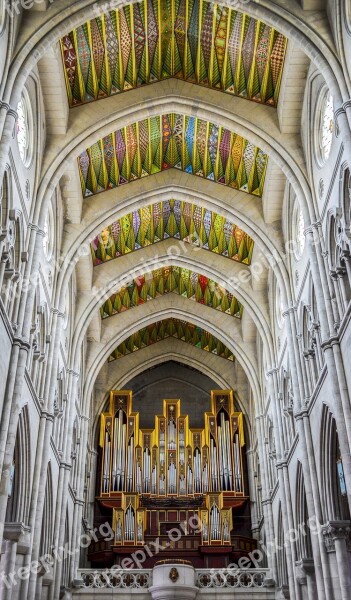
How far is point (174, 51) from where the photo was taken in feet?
69.9

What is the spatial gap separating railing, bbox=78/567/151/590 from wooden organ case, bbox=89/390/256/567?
2720 mm

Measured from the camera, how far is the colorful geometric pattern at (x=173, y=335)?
1316 inches

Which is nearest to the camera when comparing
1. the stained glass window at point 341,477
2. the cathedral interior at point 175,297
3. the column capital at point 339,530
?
the column capital at point 339,530

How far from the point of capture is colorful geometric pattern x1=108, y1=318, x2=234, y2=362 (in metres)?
33.4

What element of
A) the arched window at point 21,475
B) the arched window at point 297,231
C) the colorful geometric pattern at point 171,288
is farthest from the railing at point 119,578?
the arched window at point 297,231

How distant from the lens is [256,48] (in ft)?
64.2

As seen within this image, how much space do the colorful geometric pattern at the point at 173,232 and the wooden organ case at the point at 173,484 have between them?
7.90 metres

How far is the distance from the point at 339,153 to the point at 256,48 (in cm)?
531

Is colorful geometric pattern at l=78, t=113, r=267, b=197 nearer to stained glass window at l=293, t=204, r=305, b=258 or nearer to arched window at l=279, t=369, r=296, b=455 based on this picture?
stained glass window at l=293, t=204, r=305, b=258

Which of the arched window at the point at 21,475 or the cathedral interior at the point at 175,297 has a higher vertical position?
the cathedral interior at the point at 175,297

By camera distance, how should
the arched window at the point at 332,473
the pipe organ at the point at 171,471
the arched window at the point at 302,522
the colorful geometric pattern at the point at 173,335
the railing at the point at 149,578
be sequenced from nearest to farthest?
the arched window at the point at 332,473, the arched window at the point at 302,522, the railing at the point at 149,578, the pipe organ at the point at 171,471, the colorful geometric pattern at the point at 173,335

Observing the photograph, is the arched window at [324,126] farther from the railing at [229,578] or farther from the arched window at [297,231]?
the railing at [229,578]

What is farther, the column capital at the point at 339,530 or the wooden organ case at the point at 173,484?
the wooden organ case at the point at 173,484

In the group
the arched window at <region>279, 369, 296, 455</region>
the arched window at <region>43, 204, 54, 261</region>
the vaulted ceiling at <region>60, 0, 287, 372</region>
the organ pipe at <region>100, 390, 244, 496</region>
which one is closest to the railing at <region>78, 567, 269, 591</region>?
the arched window at <region>279, 369, 296, 455</region>
